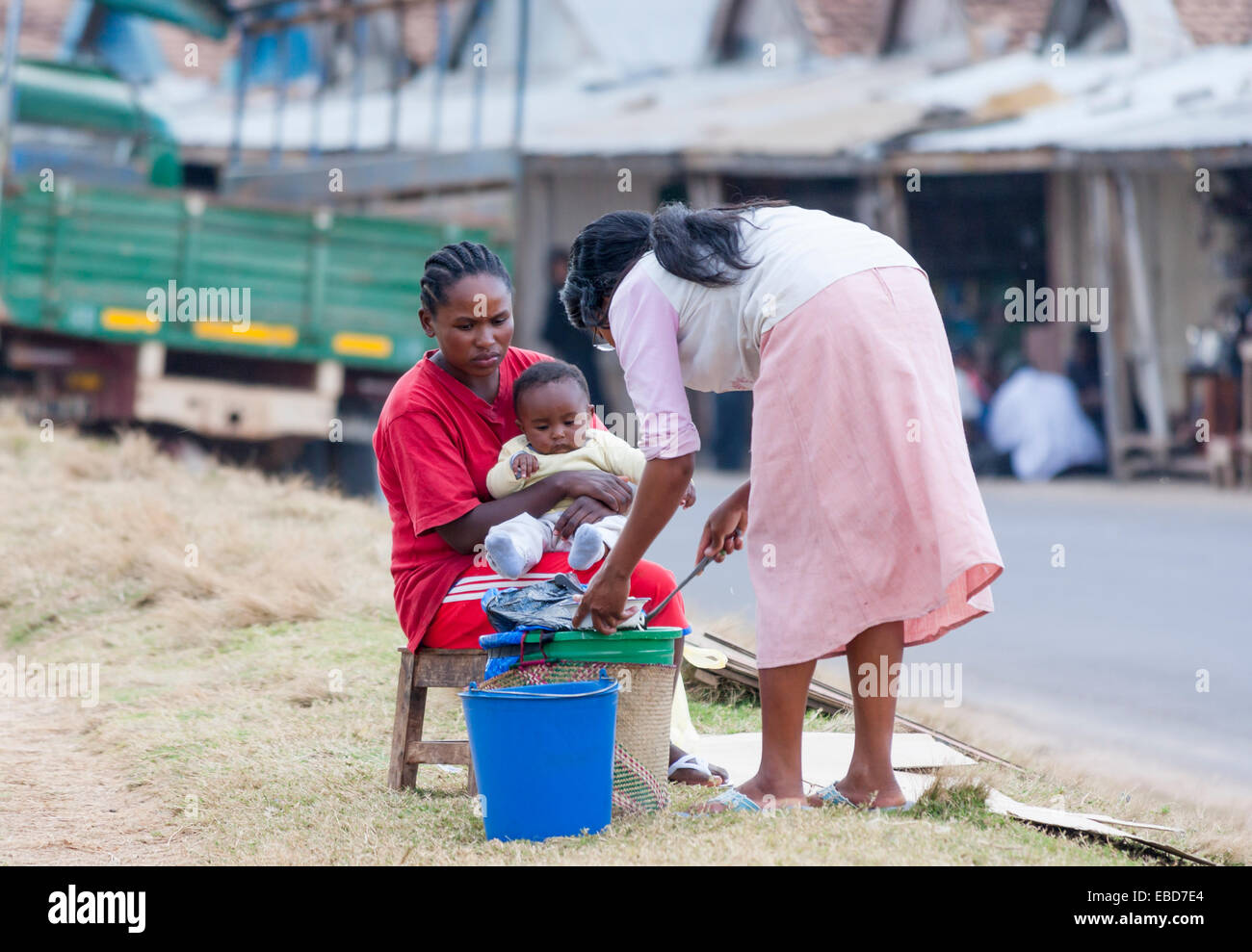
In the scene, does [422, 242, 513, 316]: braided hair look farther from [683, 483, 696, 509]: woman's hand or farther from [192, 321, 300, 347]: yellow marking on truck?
[192, 321, 300, 347]: yellow marking on truck

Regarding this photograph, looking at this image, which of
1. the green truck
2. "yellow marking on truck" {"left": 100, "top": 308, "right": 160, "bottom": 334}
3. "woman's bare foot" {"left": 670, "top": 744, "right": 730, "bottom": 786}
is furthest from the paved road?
"yellow marking on truck" {"left": 100, "top": 308, "right": 160, "bottom": 334}

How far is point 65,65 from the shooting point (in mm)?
13352

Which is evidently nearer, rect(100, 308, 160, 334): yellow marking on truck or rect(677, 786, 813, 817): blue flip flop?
rect(677, 786, 813, 817): blue flip flop

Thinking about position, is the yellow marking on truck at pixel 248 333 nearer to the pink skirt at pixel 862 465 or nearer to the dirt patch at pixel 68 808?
the dirt patch at pixel 68 808

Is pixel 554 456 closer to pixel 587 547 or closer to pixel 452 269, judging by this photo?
pixel 587 547

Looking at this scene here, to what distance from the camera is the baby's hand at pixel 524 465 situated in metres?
4.00

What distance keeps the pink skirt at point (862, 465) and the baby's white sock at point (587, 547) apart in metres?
0.50

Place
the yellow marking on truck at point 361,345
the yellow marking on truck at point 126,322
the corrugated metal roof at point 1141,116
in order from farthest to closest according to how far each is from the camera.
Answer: the corrugated metal roof at point 1141,116 < the yellow marking on truck at point 361,345 < the yellow marking on truck at point 126,322

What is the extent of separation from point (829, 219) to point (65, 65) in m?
11.5

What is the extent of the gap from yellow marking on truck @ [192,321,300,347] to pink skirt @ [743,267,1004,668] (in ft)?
23.7

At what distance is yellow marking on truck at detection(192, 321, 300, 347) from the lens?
10125 mm

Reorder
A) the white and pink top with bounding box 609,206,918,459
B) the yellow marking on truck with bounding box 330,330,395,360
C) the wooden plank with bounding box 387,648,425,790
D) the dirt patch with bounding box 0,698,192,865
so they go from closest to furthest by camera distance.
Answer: the white and pink top with bounding box 609,206,918,459
the dirt patch with bounding box 0,698,192,865
the wooden plank with bounding box 387,648,425,790
the yellow marking on truck with bounding box 330,330,395,360

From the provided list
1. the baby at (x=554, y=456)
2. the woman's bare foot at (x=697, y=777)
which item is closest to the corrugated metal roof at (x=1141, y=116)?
the baby at (x=554, y=456)

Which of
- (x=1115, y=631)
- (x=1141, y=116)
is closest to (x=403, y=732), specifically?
(x=1115, y=631)
